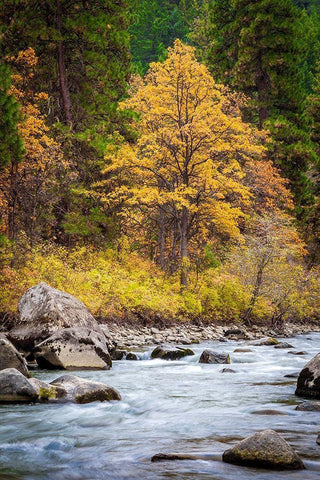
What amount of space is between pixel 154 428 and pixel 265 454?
1.85m

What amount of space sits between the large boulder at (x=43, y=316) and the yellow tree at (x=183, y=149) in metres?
7.28

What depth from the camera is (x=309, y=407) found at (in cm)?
648

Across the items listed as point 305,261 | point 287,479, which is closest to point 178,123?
point 305,261

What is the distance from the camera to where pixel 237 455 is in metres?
4.33

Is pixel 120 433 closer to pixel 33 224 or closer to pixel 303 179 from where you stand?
pixel 33 224

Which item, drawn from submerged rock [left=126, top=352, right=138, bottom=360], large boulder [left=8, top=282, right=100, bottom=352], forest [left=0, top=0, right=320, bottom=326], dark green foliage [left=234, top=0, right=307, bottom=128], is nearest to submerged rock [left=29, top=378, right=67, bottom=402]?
large boulder [left=8, top=282, right=100, bottom=352]

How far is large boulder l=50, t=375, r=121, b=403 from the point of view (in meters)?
6.84

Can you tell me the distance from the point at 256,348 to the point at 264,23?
72.9 ft

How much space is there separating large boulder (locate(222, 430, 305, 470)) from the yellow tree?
1375 cm

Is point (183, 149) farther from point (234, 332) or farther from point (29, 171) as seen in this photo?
point (234, 332)

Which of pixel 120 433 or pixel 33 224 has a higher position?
pixel 33 224

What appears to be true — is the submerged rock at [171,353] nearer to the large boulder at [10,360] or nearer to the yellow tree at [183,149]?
the large boulder at [10,360]

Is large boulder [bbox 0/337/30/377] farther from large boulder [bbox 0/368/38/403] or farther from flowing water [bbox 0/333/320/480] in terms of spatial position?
large boulder [bbox 0/368/38/403]

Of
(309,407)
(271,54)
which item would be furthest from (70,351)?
(271,54)
